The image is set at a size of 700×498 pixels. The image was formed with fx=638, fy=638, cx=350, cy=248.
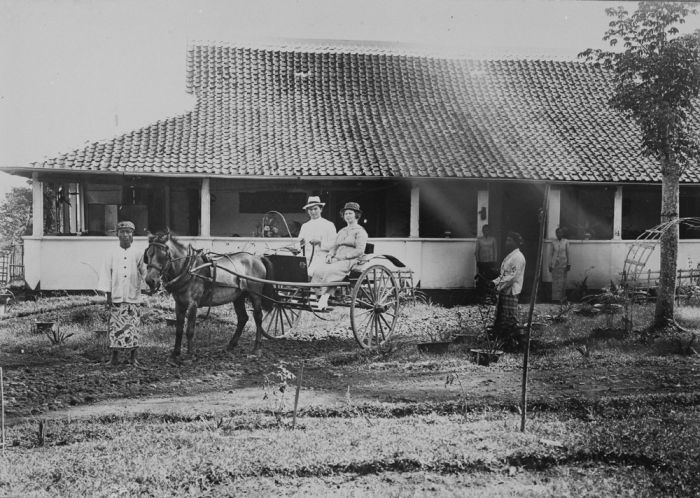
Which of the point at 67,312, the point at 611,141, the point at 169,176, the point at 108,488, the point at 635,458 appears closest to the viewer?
the point at 108,488

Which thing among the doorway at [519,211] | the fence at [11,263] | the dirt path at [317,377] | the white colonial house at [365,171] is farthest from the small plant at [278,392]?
the fence at [11,263]

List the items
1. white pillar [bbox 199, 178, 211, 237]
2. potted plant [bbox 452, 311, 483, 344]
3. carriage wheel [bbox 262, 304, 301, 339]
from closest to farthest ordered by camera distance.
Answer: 1. potted plant [bbox 452, 311, 483, 344]
2. carriage wheel [bbox 262, 304, 301, 339]
3. white pillar [bbox 199, 178, 211, 237]

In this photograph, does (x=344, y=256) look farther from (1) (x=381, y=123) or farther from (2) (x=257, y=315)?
(1) (x=381, y=123)

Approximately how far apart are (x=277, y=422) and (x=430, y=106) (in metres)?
11.8

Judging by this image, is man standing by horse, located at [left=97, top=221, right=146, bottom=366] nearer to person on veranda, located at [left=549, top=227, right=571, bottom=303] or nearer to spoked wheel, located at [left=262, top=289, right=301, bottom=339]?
spoked wheel, located at [left=262, top=289, right=301, bottom=339]

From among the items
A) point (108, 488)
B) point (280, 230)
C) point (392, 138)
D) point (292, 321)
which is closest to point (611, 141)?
point (392, 138)

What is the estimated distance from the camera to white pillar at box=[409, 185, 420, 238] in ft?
46.3

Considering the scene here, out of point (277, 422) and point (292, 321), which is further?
point (292, 321)

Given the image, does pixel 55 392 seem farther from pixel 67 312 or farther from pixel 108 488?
pixel 67 312

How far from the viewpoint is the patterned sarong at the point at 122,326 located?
7824 millimetres

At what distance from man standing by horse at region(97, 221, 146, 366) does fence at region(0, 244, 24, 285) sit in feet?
23.4

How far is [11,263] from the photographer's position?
47.3 ft

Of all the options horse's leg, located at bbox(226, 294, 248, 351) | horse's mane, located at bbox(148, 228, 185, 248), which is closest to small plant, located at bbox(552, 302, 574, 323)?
horse's leg, located at bbox(226, 294, 248, 351)

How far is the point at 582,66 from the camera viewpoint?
18.2 metres
